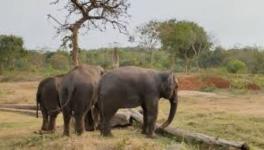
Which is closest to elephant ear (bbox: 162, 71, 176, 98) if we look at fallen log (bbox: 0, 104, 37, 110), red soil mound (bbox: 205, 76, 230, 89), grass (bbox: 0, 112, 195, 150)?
grass (bbox: 0, 112, 195, 150)

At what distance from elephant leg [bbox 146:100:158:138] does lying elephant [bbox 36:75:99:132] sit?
4.84ft

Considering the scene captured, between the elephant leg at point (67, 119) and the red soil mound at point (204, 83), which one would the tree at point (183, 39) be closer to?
the red soil mound at point (204, 83)

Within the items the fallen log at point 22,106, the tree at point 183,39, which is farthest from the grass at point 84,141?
the tree at point 183,39

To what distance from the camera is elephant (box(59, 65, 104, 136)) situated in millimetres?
11297

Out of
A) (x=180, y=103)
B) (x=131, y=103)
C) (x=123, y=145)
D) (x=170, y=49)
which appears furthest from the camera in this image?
(x=170, y=49)

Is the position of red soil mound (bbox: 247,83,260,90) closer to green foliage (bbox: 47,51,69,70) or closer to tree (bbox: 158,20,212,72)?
tree (bbox: 158,20,212,72)

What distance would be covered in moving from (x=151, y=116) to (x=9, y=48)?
1455 inches

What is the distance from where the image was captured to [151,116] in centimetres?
1154

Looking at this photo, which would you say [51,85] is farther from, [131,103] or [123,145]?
[123,145]

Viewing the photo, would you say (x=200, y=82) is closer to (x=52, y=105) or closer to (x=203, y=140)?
(x=52, y=105)

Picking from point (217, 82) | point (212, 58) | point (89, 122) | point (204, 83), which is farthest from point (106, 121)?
point (212, 58)

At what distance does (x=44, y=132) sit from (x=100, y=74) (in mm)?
1766

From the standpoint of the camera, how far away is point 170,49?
168 feet

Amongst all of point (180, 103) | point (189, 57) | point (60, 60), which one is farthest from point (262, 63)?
point (180, 103)
